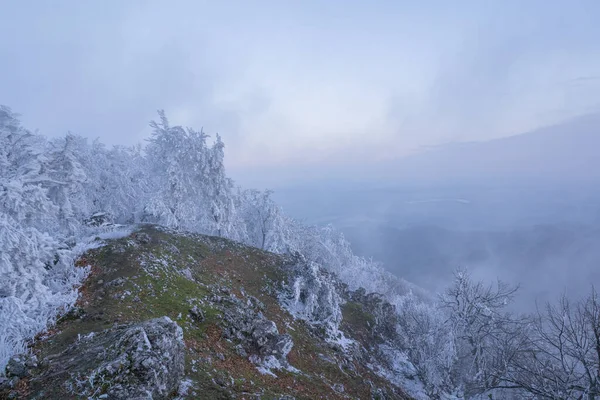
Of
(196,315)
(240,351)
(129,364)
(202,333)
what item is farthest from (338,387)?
(129,364)

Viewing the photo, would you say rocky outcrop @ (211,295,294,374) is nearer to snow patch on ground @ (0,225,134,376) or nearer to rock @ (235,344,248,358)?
rock @ (235,344,248,358)

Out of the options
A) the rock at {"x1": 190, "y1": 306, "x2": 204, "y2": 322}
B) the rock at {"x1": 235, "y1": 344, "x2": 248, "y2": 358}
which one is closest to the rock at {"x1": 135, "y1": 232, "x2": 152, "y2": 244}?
the rock at {"x1": 190, "y1": 306, "x2": 204, "y2": 322}

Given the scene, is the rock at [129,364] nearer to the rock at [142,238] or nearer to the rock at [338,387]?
the rock at [338,387]

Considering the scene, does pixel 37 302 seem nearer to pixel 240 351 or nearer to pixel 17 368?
pixel 17 368

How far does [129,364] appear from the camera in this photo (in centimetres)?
841

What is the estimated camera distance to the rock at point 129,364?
316 inches

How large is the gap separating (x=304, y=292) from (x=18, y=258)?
61.5 ft

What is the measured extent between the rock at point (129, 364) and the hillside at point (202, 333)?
0.03 meters

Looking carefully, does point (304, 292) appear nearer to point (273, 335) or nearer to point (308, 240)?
point (273, 335)

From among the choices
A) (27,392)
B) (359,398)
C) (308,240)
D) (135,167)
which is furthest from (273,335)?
(308,240)

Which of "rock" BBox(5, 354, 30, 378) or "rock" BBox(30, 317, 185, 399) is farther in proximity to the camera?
"rock" BBox(5, 354, 30, 378)

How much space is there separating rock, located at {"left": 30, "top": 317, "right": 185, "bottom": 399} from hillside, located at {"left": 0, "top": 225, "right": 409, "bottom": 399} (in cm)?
3

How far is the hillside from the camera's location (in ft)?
29.0

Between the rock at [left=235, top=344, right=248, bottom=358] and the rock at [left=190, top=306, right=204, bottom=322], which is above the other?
the rock at [left=190, top=306, right=204, bottom=322]
